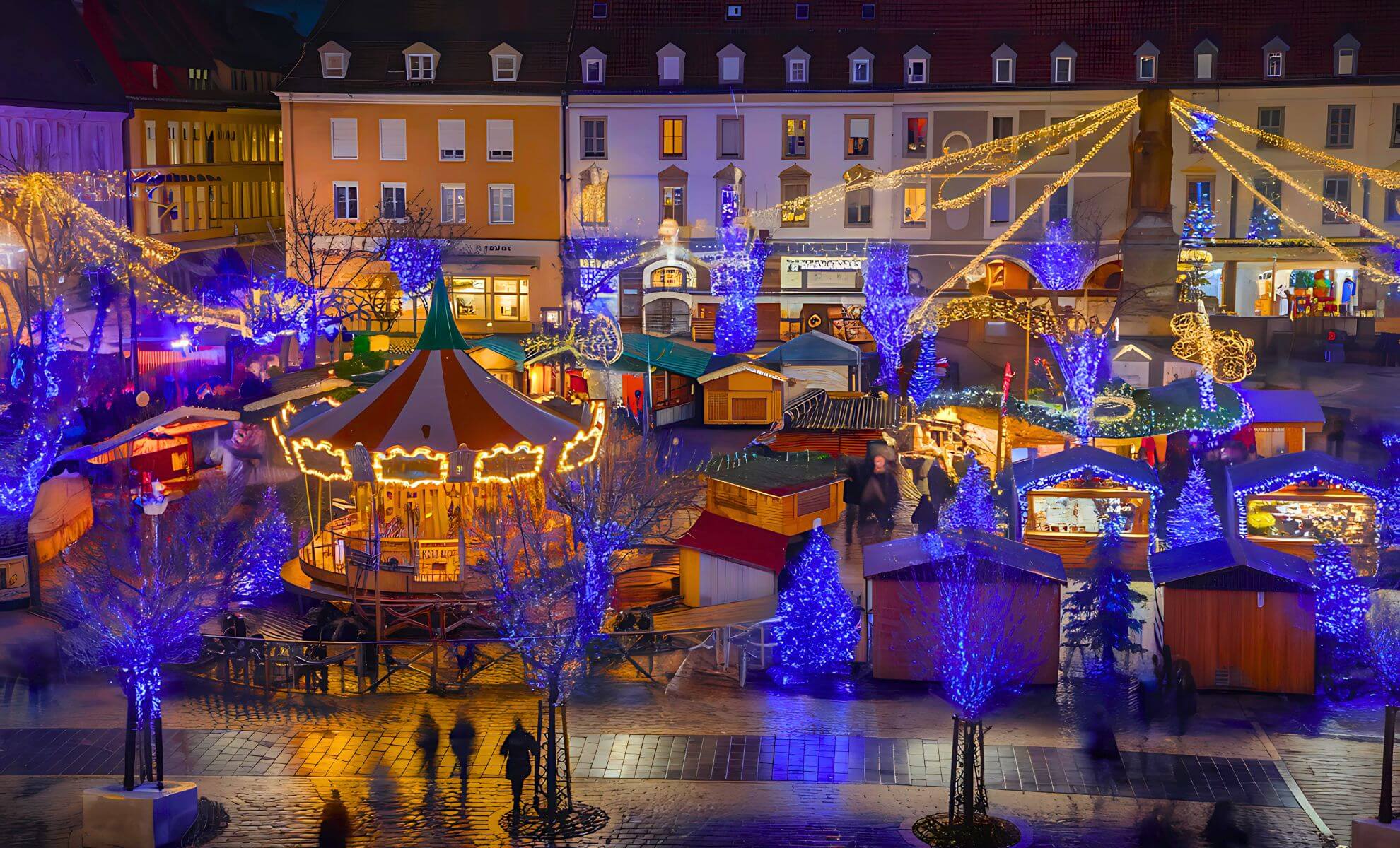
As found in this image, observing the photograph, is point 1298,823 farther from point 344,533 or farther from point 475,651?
point 344,533

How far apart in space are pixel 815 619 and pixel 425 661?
558cm

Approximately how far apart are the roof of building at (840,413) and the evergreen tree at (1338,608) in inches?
529

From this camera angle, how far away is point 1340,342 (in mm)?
47125

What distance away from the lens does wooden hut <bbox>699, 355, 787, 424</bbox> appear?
42.1m

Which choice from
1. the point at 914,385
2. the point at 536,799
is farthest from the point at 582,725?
the point at 914,385

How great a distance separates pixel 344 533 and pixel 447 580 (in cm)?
246

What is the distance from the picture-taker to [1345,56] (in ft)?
167

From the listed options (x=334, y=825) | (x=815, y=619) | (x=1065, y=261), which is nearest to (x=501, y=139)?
(x=1065, y=261)

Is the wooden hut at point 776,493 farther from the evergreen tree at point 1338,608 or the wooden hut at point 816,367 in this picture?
the wooden hut at point 816,367

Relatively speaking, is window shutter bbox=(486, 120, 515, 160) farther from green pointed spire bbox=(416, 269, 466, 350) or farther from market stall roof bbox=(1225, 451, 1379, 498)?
market stall roof bbox=(1225, 451, 1379, 498)

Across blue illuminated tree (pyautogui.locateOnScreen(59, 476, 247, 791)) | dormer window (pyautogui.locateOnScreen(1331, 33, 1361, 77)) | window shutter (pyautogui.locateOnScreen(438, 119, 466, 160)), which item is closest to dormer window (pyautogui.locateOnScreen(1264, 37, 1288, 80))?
dormer window (pyautogui.locateOnScreen(1331, 33, 1361, 77))

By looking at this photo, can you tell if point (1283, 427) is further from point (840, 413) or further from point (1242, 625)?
point (1242, 625)

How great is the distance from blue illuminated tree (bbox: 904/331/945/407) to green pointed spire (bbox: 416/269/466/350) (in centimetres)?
1354

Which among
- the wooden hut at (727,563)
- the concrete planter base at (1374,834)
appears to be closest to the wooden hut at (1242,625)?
the concrete planter base at (1374,834)
